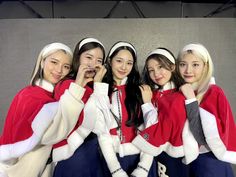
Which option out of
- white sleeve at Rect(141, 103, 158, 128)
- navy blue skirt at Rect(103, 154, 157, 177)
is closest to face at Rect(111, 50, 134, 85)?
white sleeve at Rect(141, 103, 158, 128)

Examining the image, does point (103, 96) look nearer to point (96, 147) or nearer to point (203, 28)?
point (96, 147)

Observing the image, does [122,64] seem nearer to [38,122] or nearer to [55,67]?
[55,67]

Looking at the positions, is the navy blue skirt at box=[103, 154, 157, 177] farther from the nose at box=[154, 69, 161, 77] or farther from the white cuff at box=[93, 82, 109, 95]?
the nose at box=[154, 69, 161, 77]

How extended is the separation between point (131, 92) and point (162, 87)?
0.69ft

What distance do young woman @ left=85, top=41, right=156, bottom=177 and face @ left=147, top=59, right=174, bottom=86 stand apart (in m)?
0.11

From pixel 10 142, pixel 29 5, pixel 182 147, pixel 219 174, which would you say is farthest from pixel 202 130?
pixel 29 5

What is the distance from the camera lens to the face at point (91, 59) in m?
1.75

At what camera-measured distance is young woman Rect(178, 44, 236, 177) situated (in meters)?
1.62

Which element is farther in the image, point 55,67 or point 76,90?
point 55,67

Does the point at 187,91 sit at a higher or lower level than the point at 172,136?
higher

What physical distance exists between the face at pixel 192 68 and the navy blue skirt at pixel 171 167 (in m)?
0.49

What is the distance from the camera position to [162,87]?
185 cm

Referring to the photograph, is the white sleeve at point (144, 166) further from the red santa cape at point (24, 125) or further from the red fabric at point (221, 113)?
the red santa cape at point (24, 125)

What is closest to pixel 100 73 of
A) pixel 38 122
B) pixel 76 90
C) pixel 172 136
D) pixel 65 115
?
pixel 76 90
